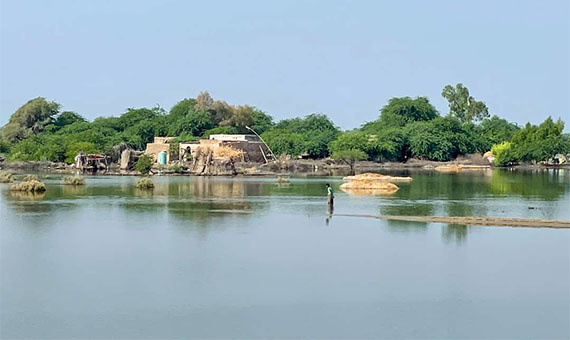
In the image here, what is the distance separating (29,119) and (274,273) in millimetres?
72850

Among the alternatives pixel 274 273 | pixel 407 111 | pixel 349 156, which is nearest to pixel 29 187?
pixel 274 273

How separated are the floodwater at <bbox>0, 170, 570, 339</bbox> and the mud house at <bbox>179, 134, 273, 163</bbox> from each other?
3797 centimetres

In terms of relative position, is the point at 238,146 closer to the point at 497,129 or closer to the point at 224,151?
the point at 224,151

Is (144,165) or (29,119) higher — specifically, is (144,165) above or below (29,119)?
below

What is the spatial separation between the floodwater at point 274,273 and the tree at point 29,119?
182 feet

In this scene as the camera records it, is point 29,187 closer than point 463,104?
Yes

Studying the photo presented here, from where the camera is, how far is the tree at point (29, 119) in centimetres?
8212

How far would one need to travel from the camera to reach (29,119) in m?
84.8

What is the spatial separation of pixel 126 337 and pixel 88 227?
39.2 ft

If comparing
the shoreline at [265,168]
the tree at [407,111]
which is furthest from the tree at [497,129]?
the shoreline at [265,168]

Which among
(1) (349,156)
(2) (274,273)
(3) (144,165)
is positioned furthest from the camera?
(1) (349,156)

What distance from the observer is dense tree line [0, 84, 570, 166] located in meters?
74.1

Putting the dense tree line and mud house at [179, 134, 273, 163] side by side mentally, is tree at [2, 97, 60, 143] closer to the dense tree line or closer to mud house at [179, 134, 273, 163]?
the dense tree line

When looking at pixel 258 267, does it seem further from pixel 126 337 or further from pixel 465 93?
pixel 465 93
